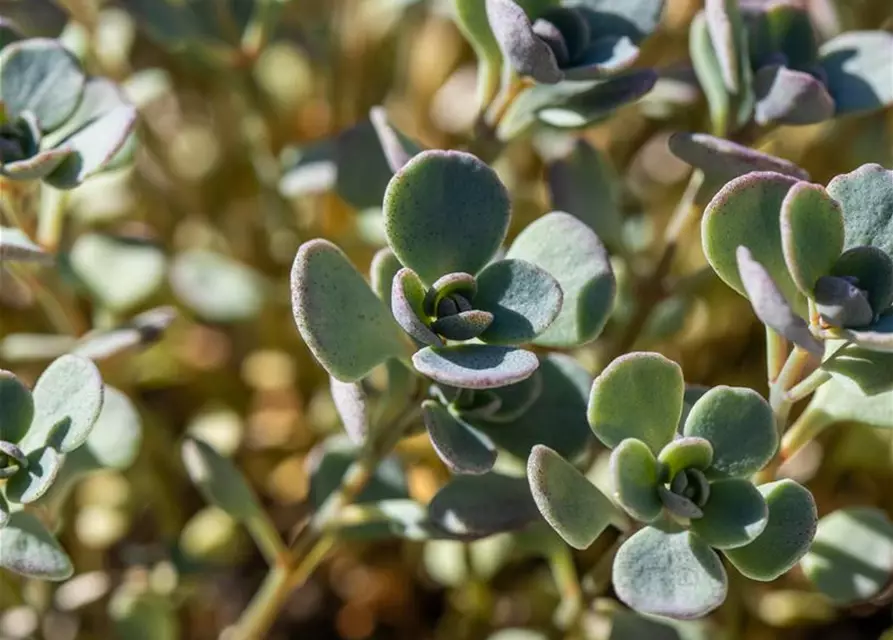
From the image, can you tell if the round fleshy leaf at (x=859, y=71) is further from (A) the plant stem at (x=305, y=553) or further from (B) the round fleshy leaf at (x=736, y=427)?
(A) the plant stem at (x=305, y=553)

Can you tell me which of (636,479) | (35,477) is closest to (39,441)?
(35,477)

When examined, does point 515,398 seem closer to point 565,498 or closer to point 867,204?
point 565,498

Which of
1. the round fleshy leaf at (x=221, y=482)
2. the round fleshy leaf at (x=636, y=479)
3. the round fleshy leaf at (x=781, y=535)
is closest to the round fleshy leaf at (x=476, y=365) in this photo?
the round fleshy leaf at (x=636, y=479)

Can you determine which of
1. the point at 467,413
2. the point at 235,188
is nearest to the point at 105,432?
the point at 467,413

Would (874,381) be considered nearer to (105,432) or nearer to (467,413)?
(467,413)

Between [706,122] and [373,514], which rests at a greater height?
[706,122]

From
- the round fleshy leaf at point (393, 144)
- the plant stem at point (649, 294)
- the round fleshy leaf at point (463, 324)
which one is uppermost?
the round fleshy leaf at point (393, 144)
